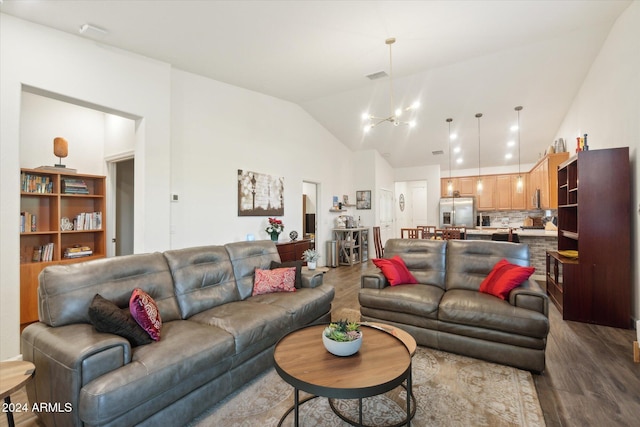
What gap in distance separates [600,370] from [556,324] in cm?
110

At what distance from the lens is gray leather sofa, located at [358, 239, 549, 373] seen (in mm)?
2422

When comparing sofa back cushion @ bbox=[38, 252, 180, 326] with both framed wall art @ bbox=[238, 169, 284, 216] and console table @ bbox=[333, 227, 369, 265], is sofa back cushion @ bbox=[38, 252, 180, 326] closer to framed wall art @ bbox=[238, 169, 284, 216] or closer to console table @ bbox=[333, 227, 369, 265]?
framed wall art @ bbox=[238, 169, 284, 216]

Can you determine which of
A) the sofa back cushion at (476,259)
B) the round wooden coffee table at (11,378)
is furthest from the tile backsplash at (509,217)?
the round wooden coffee table at (11,378)

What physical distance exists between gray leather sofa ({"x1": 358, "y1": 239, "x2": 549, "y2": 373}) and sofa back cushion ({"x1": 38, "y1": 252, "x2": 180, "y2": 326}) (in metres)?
1.95

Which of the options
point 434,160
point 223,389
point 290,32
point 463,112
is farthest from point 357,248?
point 223,389

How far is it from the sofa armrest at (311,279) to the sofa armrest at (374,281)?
488 mm

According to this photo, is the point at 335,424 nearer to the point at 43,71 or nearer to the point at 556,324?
the point at 556,324

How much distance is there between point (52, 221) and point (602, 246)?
6.67 metres

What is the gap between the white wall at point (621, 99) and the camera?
3166mm

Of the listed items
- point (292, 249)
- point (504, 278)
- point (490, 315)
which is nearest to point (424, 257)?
point (504, 278)

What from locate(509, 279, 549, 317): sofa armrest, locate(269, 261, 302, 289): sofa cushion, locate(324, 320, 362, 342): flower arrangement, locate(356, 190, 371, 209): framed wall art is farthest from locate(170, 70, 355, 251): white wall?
locate(509, 279, 549, 317): sofa armrest

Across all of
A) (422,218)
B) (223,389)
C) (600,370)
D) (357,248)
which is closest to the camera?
(223,389)

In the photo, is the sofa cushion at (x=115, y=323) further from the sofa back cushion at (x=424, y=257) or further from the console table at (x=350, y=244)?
the console table at (x=350, y=244)

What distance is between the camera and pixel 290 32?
133 inches
